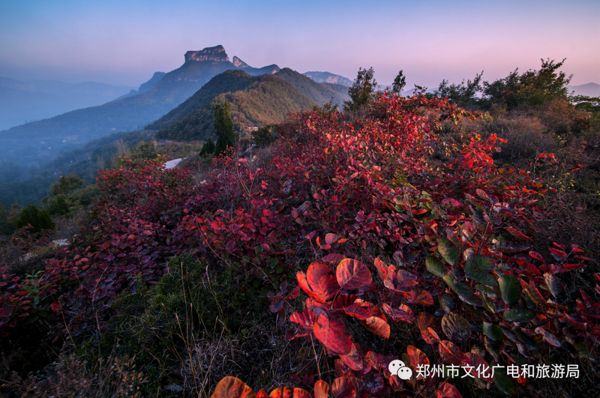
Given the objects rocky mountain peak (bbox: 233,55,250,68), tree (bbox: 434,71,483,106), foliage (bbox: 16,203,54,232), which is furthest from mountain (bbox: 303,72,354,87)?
foliage (bbox: 16,203,54,232)

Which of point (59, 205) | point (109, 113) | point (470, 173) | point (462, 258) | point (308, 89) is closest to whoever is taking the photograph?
point (462, 258)

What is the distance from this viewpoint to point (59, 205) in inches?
455

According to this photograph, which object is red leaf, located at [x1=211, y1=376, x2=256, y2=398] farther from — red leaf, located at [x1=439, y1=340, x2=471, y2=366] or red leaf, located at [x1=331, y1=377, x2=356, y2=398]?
red leaf, located at [x1=439, y1=340, x2=471, y2=366]

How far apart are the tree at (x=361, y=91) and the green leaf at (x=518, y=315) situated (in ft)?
33.0

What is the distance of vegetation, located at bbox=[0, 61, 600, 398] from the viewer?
85cm

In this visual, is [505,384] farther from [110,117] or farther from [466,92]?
[110,117]

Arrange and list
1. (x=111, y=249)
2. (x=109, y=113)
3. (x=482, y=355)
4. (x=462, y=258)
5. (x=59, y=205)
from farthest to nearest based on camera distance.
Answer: (x=109, y=113), (x=59, y=205), (x=111, y=249), (x=462, y=258), (x=482, y=355)

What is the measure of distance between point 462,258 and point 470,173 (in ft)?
6.48

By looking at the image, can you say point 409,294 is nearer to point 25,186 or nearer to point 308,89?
Result: point 25,186

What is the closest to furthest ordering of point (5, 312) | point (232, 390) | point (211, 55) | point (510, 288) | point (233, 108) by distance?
point (232, 390), point (510, 288), point (5, 312), point (233, 108), point (211, 55)

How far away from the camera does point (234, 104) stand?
144 ft

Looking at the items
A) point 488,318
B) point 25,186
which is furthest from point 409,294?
point 25,186

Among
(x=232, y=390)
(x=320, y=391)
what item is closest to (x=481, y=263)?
(x=320, y=391)

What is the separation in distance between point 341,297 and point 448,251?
0.59 metres
